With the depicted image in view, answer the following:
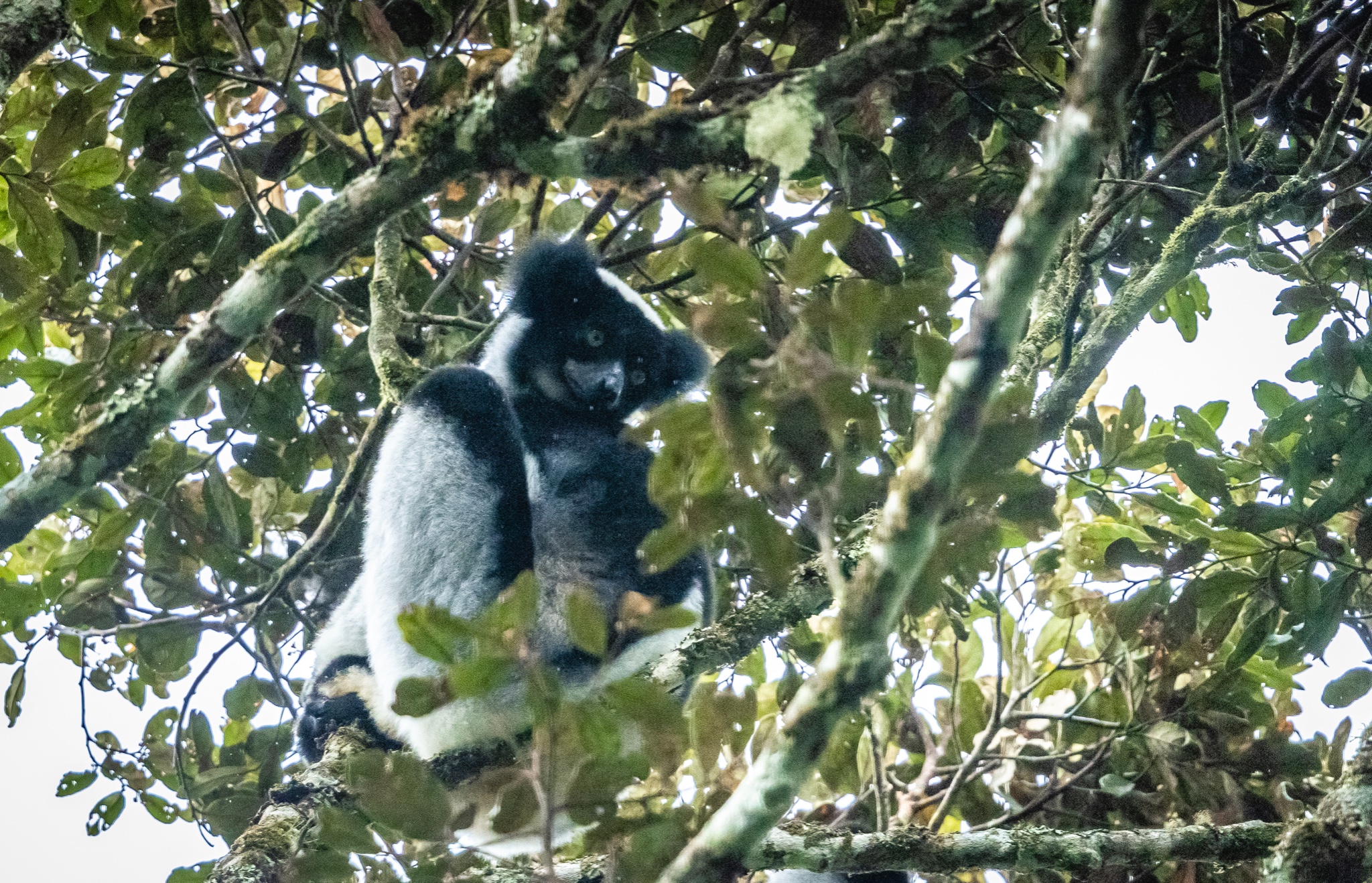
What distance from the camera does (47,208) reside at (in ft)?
11.0

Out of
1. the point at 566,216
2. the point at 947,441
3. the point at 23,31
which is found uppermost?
the point at 566,216

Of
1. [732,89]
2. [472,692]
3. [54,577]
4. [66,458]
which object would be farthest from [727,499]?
[54,577]

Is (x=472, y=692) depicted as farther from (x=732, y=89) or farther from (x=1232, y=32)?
(x=1232, y=32)

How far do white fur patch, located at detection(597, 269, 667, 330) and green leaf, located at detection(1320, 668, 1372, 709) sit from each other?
3099 millimetres

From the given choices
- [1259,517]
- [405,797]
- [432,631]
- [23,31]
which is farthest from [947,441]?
[23,31]

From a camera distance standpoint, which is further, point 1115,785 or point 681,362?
point 681,362

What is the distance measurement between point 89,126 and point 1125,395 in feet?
13.2

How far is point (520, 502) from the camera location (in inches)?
147

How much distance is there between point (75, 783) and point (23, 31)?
9.44 ft

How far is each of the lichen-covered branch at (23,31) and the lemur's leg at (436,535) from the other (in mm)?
1464

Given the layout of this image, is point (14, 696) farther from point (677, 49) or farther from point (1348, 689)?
point (1348, 689)

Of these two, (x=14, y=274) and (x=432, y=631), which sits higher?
(x=14, y=274)

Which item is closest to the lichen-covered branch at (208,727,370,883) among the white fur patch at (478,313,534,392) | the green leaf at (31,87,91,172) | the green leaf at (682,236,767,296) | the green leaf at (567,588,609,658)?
the green leaf at (567,588,609,658)

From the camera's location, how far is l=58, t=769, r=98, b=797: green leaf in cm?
409
